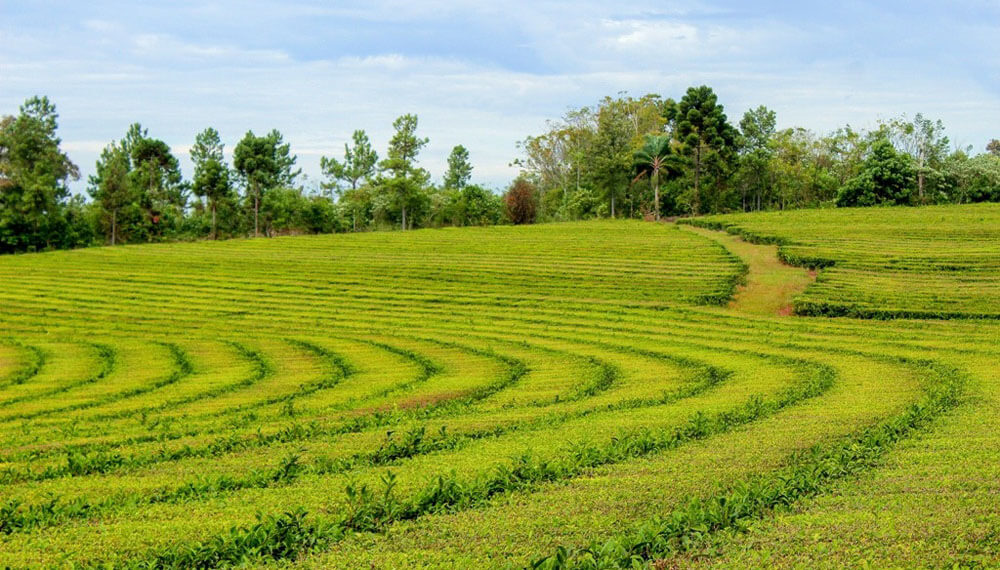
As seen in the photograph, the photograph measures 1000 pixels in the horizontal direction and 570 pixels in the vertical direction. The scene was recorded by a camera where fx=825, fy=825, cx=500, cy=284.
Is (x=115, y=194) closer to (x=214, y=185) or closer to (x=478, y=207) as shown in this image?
(x=214, y=185)

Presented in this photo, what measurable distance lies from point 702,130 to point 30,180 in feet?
202

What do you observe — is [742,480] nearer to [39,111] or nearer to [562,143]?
[39,111]

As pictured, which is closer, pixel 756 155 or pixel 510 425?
pixel 510 425

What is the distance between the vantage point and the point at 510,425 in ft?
42.2

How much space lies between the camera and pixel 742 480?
8.98 metres

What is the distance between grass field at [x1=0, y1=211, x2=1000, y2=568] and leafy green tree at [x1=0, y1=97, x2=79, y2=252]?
33634mm

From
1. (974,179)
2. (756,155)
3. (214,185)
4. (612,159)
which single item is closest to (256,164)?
(214,185)

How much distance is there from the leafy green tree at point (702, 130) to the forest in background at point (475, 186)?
13cm

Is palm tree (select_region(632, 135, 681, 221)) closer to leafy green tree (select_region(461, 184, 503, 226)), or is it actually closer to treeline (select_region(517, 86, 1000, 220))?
treeline (select_region(517, 86, 1000, 220))

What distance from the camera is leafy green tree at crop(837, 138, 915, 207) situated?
75.6 m

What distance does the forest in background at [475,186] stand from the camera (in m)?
75.1

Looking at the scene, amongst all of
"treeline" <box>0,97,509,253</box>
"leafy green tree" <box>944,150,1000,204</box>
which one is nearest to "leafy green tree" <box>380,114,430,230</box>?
"treeline" <box>0,97,509,253</box>

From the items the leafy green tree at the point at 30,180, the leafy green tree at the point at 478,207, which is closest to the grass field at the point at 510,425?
the leafy green tree at the point at 30,180

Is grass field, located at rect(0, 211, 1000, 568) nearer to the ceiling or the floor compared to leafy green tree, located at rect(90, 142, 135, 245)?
nearer to the floor
